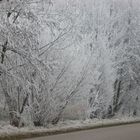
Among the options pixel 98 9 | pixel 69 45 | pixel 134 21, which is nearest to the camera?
pixel 69 45

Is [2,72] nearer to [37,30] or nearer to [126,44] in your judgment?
[37,30]

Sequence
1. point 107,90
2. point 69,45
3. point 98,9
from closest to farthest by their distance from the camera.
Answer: point 69,45 < point 107,90 < point 98,9

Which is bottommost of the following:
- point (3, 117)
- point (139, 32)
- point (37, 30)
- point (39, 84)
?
point (3, 117)

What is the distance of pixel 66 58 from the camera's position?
853 inches

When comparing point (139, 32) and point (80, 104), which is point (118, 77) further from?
point (80, 104)

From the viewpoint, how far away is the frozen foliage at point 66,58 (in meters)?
14.6

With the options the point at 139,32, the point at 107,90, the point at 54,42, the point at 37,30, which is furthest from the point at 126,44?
the point at 37,30

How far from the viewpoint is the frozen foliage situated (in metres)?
14.6

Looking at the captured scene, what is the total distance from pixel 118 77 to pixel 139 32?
6008 millimetres

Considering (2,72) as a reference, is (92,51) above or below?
above

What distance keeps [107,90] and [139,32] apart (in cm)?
948

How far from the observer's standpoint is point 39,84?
1872cm

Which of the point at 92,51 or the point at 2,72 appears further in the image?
the point at 92,51

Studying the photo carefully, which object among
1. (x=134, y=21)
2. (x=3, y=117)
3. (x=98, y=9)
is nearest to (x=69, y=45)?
(x=3, y=117)
